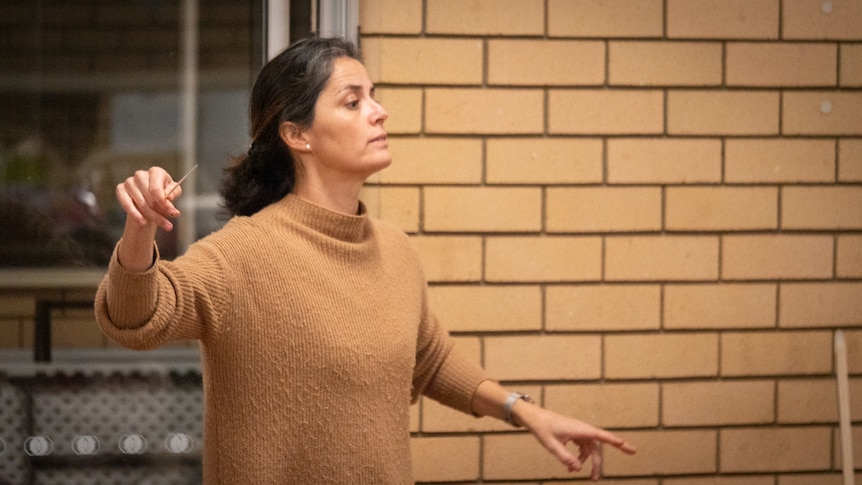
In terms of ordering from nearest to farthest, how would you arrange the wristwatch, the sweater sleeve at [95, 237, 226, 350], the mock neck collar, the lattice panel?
the sweater sleeve at [95, 237, 226, 350]
the mock neck collar
the wristwatch
the lattice panel

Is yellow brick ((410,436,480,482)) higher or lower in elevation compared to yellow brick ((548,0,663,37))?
lower

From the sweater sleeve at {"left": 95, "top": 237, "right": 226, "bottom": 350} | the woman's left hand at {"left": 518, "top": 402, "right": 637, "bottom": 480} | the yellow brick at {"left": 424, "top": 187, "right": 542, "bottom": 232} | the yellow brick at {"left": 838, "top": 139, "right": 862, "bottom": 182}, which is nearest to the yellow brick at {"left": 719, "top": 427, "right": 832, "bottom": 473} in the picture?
the yellow brick at {"left": 838, "top": 139, "right": 862, "bottom": 182}

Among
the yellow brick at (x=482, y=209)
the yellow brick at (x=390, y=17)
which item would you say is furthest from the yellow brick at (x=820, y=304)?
the yellow brick at (x=390, y=17)

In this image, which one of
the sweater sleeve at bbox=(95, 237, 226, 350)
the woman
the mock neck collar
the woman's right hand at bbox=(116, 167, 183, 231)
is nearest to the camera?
the woman's right hand at bbox=(116, 167, 183, 231)

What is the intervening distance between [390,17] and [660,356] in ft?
4.06

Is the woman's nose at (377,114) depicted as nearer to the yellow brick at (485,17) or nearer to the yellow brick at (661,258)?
the yellow brick at (485,17)

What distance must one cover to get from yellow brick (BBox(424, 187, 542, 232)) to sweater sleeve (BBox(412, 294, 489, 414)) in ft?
1.90

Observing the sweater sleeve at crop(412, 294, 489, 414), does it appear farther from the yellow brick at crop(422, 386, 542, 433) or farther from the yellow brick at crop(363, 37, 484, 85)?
the yellow brick at crop(363, 37, 484, 85)

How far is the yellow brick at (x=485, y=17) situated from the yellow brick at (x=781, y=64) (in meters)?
0.59

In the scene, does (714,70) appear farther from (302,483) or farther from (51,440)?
(51,440)

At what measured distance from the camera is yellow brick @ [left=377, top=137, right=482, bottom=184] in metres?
2.83

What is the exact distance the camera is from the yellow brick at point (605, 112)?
9.52ft

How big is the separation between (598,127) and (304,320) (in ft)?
4.39

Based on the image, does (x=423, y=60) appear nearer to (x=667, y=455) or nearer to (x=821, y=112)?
(x=821, y=112)
